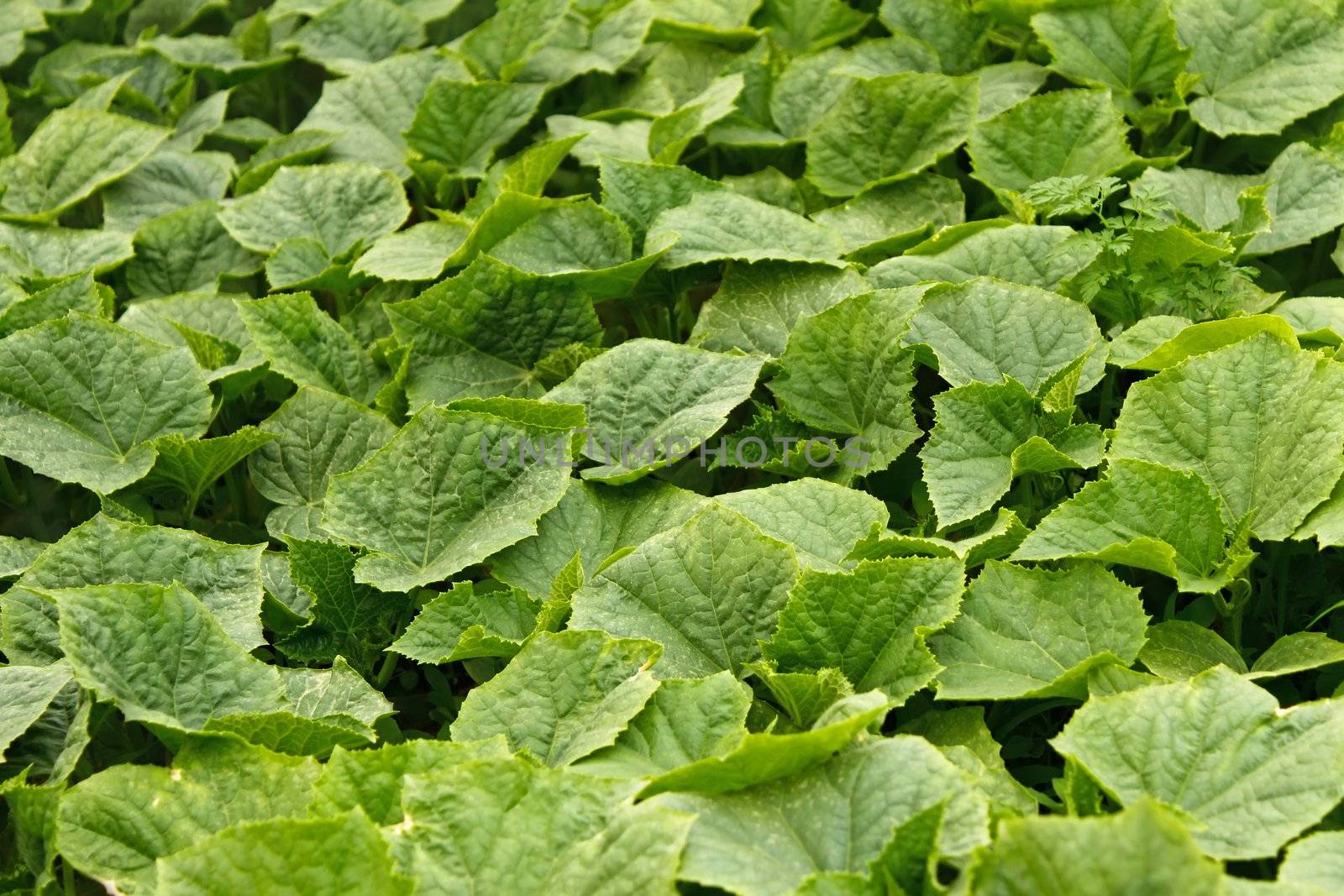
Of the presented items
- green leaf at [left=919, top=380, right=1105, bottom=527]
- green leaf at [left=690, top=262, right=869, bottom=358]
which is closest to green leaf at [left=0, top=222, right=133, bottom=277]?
green leaf at [left=690, top=262, right=869, bottom=358]

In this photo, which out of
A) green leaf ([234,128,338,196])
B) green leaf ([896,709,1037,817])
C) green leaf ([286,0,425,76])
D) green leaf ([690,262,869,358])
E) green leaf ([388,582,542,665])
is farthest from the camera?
green leaf ([286,0,425,76])

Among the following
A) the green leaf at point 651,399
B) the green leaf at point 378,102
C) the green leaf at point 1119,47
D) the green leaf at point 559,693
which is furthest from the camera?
the green leaf at point 378,102

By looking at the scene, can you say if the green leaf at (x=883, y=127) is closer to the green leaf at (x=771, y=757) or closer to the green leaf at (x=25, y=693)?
the green leaf at (x=771, y=757)

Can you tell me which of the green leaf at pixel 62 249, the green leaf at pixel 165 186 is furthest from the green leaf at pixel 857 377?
the green leaf at pixel 165 186

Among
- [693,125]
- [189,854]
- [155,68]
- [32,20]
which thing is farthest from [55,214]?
[189,854]

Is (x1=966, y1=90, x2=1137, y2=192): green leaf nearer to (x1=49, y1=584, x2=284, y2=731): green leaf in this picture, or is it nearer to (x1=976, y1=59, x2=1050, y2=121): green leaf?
(x1=976, y1=59, x2=1050, y2=121): green leaf

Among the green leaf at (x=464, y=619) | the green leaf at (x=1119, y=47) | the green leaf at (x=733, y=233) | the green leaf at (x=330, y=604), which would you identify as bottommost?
the green leaf at (x=330, y=604)

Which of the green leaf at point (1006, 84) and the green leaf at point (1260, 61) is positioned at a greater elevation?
the green leaf at point (1260, 61)
